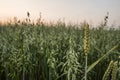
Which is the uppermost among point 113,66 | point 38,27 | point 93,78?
point 38,27

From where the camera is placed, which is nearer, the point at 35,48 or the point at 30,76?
the point at 30,76

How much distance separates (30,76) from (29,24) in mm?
1752

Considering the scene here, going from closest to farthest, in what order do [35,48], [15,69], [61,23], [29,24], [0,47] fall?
[15,69]
[35,48]
[0,47]
[29,24]
[61,23]

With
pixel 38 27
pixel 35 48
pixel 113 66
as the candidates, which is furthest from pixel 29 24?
pixel 113 66

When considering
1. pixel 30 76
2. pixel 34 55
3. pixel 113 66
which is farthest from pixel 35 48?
pixel 113 66

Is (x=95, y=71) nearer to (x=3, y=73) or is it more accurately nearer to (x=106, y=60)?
(x=106, y=60)

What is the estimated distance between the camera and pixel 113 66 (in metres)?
1.07

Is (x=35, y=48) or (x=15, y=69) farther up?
(x=35, y=48)

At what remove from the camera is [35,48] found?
4.61 meters

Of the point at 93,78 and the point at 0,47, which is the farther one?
the point at 0,47

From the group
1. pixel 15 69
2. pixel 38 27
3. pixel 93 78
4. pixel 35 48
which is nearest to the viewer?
pixel 15 69

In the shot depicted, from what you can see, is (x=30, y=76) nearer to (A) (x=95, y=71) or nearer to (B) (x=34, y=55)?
(B) (x=34, y=55)

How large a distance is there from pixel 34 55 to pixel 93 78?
0.95 meters

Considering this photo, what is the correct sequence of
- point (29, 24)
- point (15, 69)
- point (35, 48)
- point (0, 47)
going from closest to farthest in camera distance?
point (15, 69) → point (35, 48) → point (0, 47) → point (29, 24)
